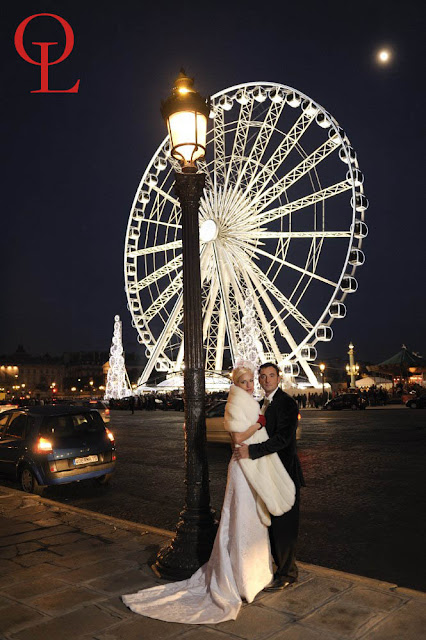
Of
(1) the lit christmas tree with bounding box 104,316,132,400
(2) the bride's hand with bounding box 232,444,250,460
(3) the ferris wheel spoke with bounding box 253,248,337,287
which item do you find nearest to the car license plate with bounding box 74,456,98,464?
(2) the bride's hand with bounding box 232,444,250,460

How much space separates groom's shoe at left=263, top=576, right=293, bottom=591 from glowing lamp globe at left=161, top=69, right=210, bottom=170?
3729mm

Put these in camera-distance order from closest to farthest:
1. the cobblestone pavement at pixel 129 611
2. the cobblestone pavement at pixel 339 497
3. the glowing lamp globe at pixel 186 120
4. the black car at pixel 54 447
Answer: the cobblestone pavement at pixel 129 611 < the glowing lamp globe at pixel 186 120 < the cobblestone pavement at pixel 339 497 < the black car at pixel 54 447

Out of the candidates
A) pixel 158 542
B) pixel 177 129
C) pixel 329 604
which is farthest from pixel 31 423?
pixel 329 604

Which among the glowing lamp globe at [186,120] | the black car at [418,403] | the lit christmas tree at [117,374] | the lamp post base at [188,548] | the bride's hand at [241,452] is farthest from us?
the lit christmas tree at [117,374]

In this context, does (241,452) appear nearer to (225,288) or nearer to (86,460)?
(86,460)

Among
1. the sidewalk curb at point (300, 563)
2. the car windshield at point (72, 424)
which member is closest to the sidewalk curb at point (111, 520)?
the sidewalk curb at point (300, 563)

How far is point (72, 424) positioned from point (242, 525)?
5867mm

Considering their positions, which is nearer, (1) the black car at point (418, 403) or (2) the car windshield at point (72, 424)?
(2) the car windshield at point (72, 424)

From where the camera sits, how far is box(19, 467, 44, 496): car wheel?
884 centimetres

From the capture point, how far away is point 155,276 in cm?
3394

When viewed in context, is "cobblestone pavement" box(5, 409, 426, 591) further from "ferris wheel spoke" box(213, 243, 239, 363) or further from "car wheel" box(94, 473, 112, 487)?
"ferris wheel spoke" box(213, 243, 239, 363)

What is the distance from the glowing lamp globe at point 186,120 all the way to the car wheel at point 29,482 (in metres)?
5.85

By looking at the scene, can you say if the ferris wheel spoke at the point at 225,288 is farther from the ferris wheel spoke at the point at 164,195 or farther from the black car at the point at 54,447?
the black car at the point at 54,447

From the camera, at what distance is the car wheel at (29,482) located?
29.0ft
